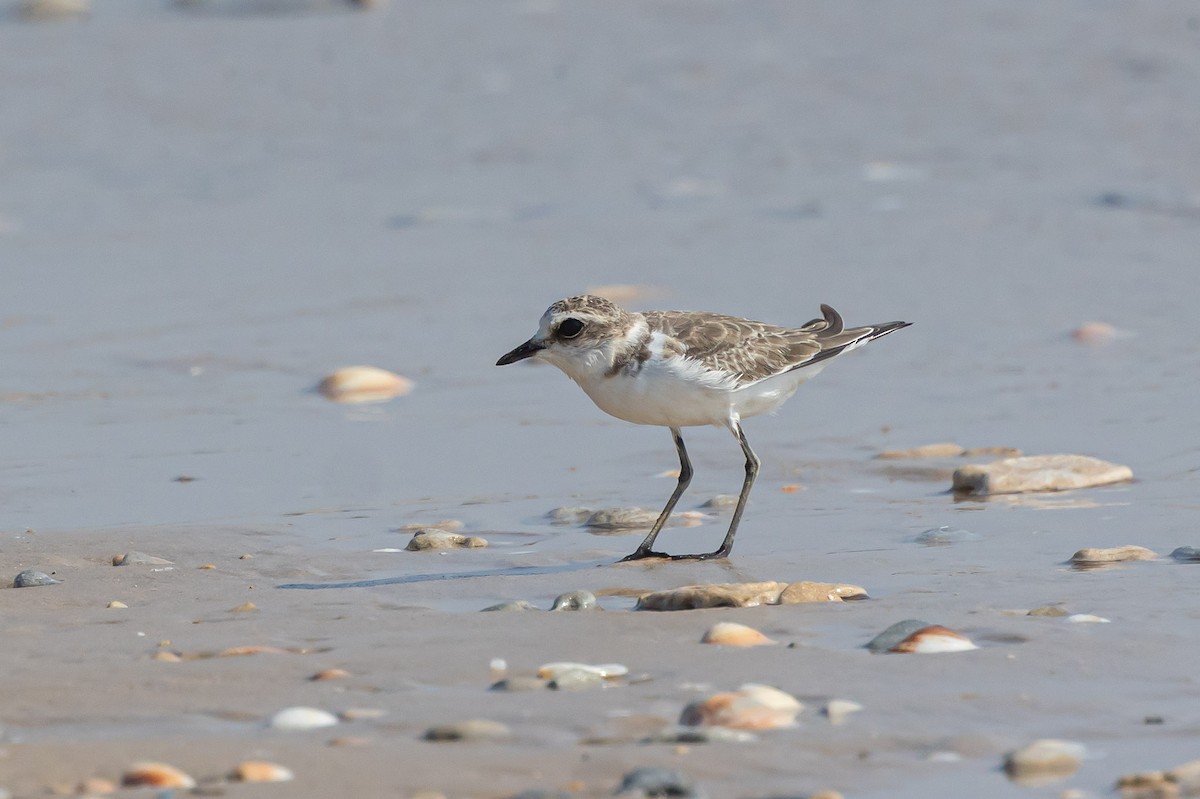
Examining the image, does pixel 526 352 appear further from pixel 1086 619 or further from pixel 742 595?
pixel 1086 619

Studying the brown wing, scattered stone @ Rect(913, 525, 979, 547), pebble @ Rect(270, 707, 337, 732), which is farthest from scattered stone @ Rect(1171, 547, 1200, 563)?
pebble @ Rect(270, 707, 337, 732)

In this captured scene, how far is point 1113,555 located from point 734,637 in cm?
163

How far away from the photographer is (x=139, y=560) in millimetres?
5676

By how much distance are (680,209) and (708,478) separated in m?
4.92

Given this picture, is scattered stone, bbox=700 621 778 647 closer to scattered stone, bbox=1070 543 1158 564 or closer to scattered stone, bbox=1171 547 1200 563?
scattered stone, bbox=1070 543 1158 564

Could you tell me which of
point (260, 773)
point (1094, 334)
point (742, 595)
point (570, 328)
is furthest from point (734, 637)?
point (1094, 334)

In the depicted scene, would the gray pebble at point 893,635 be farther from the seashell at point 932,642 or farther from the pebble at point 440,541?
the pebble at point 440,541

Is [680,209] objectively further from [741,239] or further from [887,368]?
[887,368]

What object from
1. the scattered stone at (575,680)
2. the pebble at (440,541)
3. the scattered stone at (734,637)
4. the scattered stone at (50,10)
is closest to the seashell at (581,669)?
the scattered stone at (575,680)

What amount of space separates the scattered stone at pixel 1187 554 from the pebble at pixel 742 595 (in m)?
1.13

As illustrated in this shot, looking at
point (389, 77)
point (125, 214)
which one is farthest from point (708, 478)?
point (389, 77)

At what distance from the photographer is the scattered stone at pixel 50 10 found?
16.6 m

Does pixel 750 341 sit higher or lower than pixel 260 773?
higher

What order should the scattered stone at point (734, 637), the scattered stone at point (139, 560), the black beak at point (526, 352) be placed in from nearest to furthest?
the scattered stone at point (734, 637) < the scattered stone at point (139, 560) < the black beak at point (526, 352)
